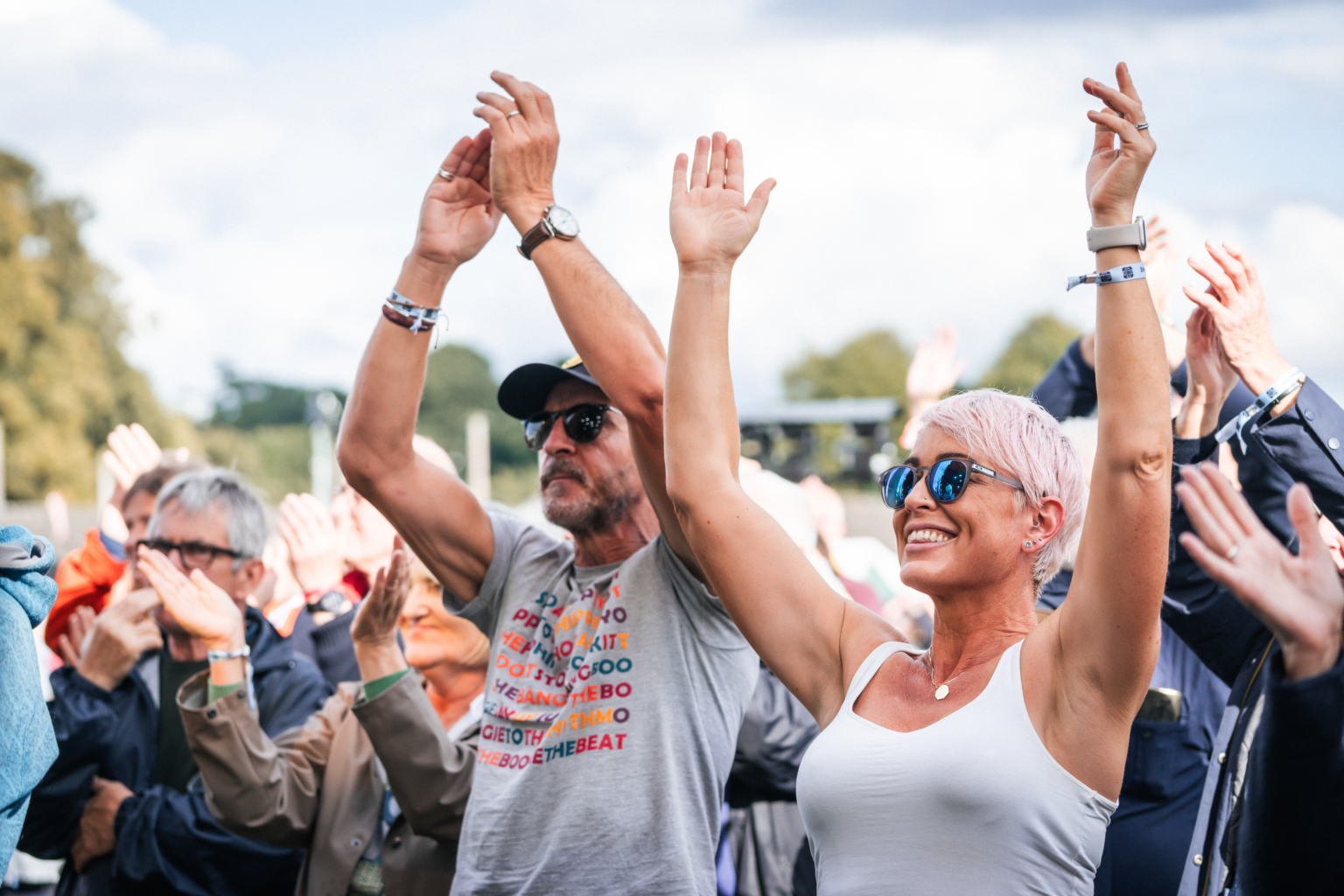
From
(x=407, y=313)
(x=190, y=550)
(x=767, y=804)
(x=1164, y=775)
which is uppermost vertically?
(x=407, y=313)

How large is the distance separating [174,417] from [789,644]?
43.9 m

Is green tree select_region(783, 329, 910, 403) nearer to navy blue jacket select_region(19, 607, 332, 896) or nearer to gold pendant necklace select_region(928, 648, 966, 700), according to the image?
navy blue jacket select_region(19, 607, 332, 896)

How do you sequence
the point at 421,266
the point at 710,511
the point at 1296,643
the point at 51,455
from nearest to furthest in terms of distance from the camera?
the point at 1296,643 → the point at 710,511 → the point at 421,266 → the point at 51,455

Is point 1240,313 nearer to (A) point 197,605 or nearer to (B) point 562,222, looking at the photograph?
(B) point 562,222

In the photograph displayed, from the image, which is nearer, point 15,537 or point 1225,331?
point 15,537

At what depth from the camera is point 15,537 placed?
2.16m

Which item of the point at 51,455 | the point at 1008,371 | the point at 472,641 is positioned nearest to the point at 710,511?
the point at 472,641

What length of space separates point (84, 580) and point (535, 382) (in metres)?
2.56

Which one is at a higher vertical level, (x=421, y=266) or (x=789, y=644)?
(x=421, y=266)

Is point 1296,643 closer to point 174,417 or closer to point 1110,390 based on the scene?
point 1110,390

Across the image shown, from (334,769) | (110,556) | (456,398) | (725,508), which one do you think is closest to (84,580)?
(110,556)

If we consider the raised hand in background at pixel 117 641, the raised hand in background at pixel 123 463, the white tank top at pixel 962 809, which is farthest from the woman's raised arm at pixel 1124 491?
the raised hand in background at pixel 123 463

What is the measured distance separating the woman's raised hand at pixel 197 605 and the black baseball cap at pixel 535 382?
110cm

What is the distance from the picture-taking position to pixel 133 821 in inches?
133
